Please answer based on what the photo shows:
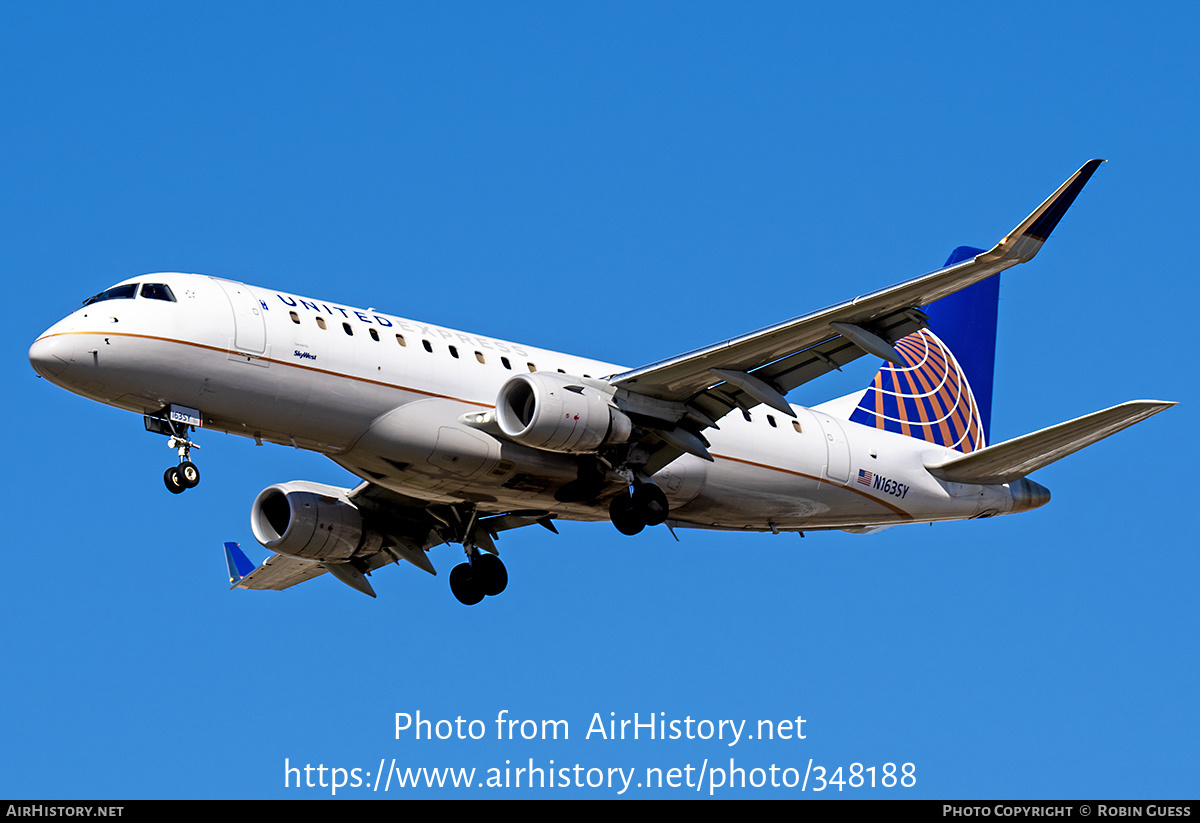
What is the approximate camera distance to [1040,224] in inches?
1006

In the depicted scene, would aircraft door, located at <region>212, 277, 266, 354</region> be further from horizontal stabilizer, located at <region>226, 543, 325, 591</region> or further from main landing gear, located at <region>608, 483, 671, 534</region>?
horizontal stabilizer, located at <region>226, 543, 325, 591</region>

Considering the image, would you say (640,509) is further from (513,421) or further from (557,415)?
(513,421)

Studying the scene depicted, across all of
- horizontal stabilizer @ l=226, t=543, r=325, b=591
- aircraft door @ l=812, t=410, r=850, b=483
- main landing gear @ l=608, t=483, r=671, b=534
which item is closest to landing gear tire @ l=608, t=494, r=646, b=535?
main landing gear @ l=608, t=483, r=671, b=534

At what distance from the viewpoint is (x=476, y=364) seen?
29.8m

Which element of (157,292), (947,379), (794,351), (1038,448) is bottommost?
(157,292)

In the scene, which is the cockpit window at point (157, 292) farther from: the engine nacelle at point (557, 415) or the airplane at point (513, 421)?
the engine nacelle at point (557, 415)

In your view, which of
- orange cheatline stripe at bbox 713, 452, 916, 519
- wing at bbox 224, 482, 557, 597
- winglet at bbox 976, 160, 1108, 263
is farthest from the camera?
wing at bbox 224, 482, 557, 597

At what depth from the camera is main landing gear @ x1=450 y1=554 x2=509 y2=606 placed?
33.4 meters

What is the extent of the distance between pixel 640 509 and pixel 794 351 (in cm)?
409

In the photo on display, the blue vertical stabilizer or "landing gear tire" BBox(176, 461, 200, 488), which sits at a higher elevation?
the blue vertical stabilizer

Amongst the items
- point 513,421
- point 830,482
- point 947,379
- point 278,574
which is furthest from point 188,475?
point 947,379

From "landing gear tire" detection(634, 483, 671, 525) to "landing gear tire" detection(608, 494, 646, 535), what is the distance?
76mm

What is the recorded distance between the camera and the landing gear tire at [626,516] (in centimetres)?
3019
